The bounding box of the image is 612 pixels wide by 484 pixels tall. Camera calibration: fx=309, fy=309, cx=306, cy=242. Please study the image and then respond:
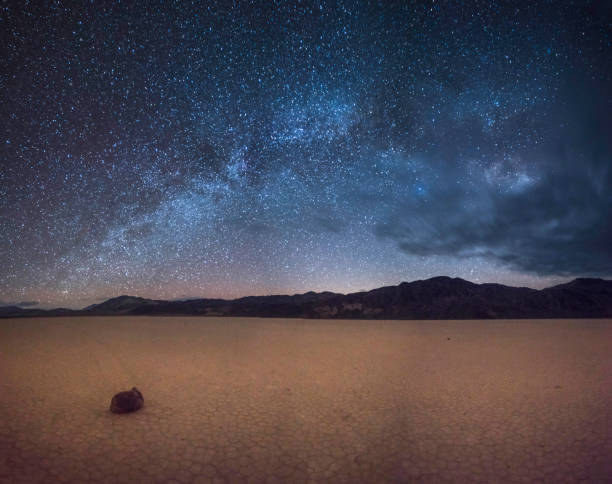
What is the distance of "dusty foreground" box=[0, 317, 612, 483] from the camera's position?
156 inches

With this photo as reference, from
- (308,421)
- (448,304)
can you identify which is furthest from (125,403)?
(448,304)

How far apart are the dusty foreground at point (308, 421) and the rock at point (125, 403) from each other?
169 millimetres

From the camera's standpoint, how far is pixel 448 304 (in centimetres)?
5041

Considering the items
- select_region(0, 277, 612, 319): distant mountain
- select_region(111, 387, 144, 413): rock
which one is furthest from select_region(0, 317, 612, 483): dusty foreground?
→ select_region(0, 277, 612, 319): distant mountain

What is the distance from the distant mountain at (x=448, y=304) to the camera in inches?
1800

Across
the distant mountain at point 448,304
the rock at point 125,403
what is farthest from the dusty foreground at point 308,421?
the distant mountain at point 448,304

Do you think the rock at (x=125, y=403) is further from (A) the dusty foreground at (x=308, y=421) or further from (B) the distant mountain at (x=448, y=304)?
(B) the distant mountain at (x=448, y=304)

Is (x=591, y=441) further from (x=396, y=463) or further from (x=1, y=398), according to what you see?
(x=1, y=398)

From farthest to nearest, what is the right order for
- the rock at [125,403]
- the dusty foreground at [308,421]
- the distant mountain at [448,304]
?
the distant mountain at [448,304]
the rock at [125,403]
the dusty foreground at [308,421]

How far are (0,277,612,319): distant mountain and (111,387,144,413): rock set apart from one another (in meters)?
38.2

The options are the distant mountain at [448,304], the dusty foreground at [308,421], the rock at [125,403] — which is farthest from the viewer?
the distant mountain at [448,304]

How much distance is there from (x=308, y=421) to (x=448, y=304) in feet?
167

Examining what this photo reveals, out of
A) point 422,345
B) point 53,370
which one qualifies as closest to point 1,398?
point 53,370

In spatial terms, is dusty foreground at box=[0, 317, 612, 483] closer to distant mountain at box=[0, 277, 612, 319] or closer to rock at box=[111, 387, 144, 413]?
rock at box=[111, 387, 144, 413]
